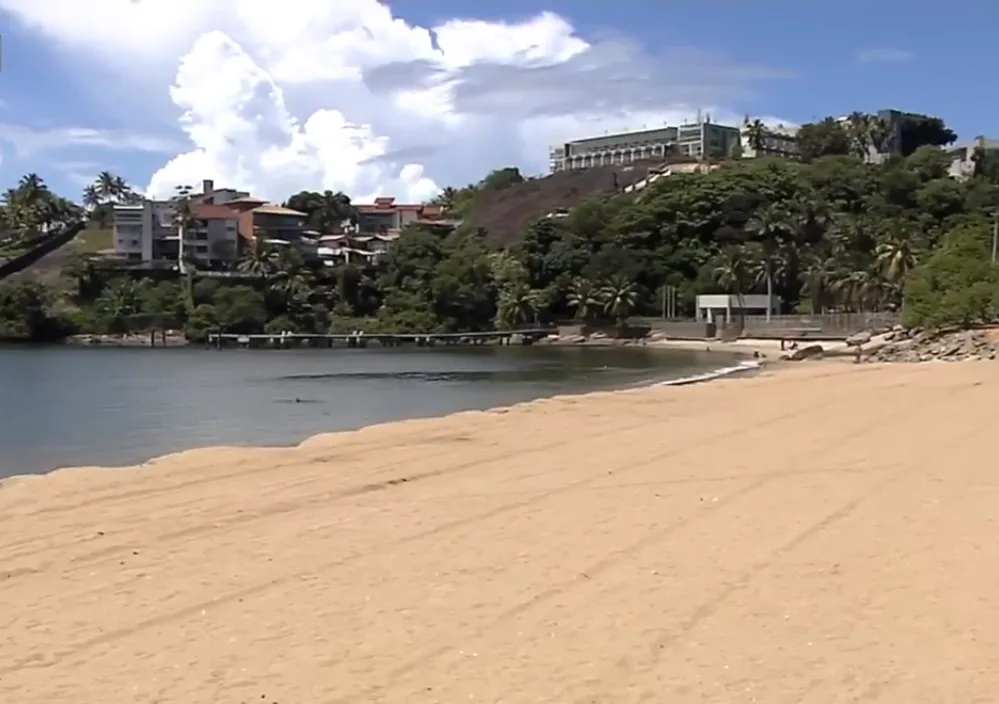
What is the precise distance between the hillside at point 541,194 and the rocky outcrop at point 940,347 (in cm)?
9714

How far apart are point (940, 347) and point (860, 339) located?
89.5 ft

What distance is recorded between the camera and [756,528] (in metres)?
10.0

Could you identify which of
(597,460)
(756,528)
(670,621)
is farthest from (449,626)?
(597,460)

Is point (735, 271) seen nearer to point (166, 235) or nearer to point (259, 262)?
point (259, 262)

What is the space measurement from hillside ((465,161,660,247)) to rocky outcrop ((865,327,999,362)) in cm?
9714

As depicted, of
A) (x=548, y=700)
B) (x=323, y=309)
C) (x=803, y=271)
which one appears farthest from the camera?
(x=323, y=309)

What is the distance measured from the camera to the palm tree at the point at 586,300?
117250 mm

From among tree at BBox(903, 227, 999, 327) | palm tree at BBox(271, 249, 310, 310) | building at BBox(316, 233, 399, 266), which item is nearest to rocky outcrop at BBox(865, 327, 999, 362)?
tree at BBox(903, 227, 999, 327)

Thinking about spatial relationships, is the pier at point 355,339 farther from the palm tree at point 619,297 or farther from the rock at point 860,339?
the rock at point 860,339

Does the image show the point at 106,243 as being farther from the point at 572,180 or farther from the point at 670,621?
the point at 670,621

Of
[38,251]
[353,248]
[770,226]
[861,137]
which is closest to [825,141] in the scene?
[861,137]

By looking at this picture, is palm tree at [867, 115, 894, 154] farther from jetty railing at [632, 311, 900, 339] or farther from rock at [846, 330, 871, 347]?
rock at [846, 330, 871, 347]

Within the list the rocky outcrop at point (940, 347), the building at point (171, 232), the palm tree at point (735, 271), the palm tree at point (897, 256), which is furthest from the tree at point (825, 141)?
the rocky outcrop at point (940, 347)

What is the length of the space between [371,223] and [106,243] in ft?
145
